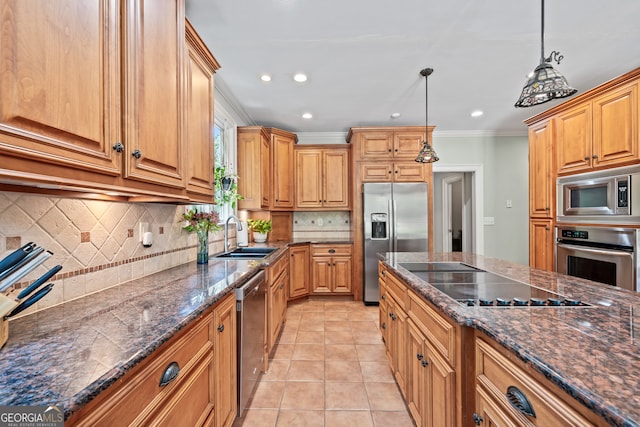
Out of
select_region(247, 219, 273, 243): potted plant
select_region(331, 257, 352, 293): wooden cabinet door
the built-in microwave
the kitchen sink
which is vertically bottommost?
select_region(331, 257, 352, 293): wooden cabinet door

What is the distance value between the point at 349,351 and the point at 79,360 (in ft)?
7.39

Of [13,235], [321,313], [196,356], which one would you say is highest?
[13,235]

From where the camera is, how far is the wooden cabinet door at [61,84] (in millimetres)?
678

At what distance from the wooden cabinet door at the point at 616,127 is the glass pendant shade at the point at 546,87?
5.02ft

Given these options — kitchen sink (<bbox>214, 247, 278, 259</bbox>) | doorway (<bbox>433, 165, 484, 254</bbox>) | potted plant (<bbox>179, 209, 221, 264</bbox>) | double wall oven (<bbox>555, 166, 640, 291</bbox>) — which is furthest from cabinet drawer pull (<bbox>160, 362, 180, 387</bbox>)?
doorway (<bbox>433, 165, 484, 254</bbox>)

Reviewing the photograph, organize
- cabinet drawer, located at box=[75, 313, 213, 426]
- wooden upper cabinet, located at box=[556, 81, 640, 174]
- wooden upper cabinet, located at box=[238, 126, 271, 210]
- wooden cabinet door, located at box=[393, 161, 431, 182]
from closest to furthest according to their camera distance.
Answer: cabinet drawer, located at box=[75, 313, 213, 426] → wooden upper cabinet, located at box=[556, 81, 640, 174] → wooden upper cabinet, located at box=[238, 126, 271, 210] → wooden cabinet door, located at box=[393, 161, 431, 182]

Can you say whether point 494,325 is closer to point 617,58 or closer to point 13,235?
point 13,235

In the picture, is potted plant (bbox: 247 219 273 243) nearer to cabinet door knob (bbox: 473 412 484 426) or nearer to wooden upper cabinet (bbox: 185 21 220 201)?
wooden upper cabinet (bbox: 185 21 220 201)

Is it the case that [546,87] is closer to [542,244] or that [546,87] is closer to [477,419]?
[477,419]

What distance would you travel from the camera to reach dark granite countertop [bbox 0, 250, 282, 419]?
56 centimetres

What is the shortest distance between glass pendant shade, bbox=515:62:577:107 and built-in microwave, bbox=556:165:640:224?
58.7 inches

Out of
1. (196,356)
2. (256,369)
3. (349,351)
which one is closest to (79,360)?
(196,356)

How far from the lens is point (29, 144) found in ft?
2.32

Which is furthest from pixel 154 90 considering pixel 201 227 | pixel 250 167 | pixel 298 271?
pixel 298 271
